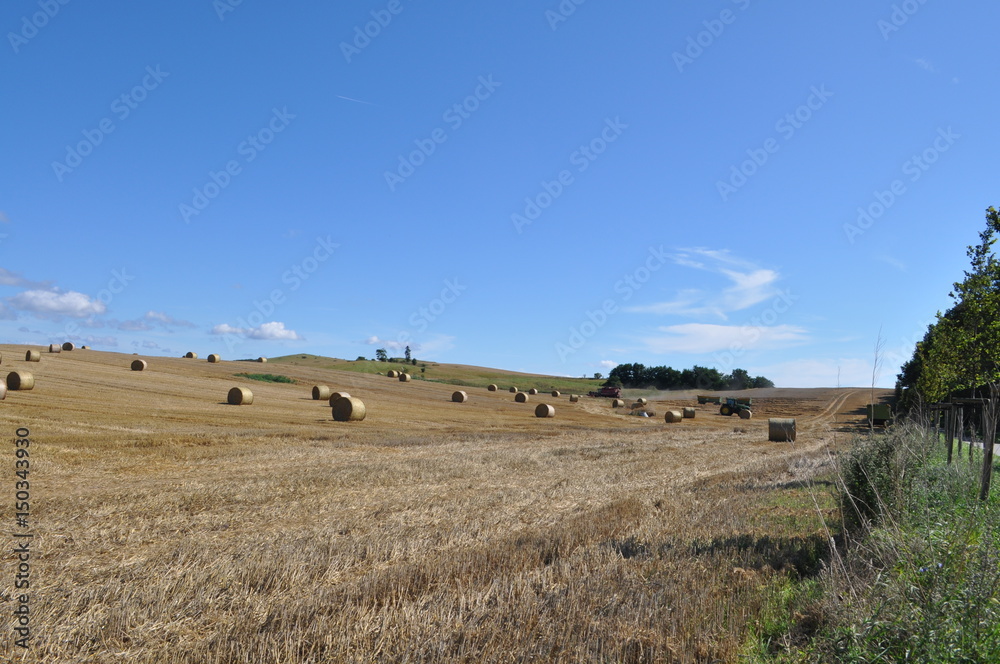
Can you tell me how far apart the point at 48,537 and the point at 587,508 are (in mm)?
7891

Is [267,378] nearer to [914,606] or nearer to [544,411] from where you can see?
[544,411]

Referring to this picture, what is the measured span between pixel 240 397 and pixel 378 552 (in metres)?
29.1

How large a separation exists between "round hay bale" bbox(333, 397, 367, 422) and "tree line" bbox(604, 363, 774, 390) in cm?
8156

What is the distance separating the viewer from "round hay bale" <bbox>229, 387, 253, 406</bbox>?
3459 cm

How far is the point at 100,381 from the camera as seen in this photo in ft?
119

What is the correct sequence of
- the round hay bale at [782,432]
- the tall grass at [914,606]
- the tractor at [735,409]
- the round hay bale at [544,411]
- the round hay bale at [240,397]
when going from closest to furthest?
the tall grass at [914,606]
the round hay bale at [782,432]
the round hay bale at [240,397]
the round hay bale at [544,411]
the tractor at [735,409]

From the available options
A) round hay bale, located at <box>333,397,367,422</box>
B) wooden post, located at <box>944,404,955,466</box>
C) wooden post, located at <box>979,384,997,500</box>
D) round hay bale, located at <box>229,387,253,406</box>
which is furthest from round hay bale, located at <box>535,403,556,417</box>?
wooden post, located at <box>979,384,997,500</box>

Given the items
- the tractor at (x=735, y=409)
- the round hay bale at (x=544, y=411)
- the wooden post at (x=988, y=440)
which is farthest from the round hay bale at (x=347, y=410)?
the tractor at (x=735, y=409)

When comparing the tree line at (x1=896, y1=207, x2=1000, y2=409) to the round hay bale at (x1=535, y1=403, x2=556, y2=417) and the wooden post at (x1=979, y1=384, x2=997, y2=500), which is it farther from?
the round hay bale at (x1=535, y1=403, x2=556, y2=417)

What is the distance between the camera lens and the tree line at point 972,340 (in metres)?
14.5

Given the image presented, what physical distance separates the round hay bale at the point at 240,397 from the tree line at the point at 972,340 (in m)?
29.1

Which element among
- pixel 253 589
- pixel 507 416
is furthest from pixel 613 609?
pixel 507 416

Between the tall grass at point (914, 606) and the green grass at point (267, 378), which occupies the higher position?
the tall grass at point (914, 606)

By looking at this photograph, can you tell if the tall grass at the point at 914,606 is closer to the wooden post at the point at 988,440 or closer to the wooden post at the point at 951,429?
the wooden post at the point at 988,440
